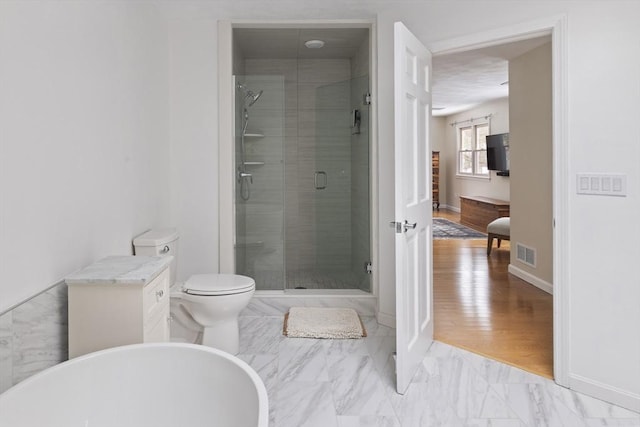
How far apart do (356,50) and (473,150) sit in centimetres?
626

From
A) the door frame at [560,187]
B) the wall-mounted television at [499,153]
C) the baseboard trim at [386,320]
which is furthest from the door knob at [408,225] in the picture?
the wall-mounted television at [499,153]

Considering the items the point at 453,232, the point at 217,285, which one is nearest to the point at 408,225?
the point at 217,285

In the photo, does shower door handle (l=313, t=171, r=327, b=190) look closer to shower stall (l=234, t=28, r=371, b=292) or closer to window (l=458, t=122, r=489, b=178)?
shower stall (l=234, t=28, r=371, b=292)

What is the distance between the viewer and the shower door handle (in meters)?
4.63

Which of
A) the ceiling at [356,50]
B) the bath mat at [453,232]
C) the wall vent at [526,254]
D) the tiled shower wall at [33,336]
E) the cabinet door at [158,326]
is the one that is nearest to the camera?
the tiled shower wall at [33,336]

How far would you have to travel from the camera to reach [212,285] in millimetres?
2865

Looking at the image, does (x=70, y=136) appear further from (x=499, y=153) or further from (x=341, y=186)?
(x=499, y=153)

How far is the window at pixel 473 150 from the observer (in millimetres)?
9789

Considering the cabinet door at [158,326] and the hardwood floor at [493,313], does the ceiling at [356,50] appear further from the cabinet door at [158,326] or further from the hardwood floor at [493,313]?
the cabinet door at [158,326]

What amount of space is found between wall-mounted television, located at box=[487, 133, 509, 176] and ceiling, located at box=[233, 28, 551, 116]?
116 cm

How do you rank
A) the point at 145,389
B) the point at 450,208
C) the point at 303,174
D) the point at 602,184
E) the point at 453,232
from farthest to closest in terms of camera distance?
the point at 450,208
the point at 453,232
the point at 303,174
the point at 602,184
the point at 145,389

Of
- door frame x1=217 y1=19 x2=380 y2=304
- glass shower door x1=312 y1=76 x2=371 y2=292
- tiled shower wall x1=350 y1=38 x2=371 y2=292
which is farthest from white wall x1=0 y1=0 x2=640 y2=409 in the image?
glass shower door x1=312 y1=76 x2=371 y2=292

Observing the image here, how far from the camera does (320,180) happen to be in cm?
466

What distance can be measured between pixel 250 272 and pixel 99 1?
91.7 inches
